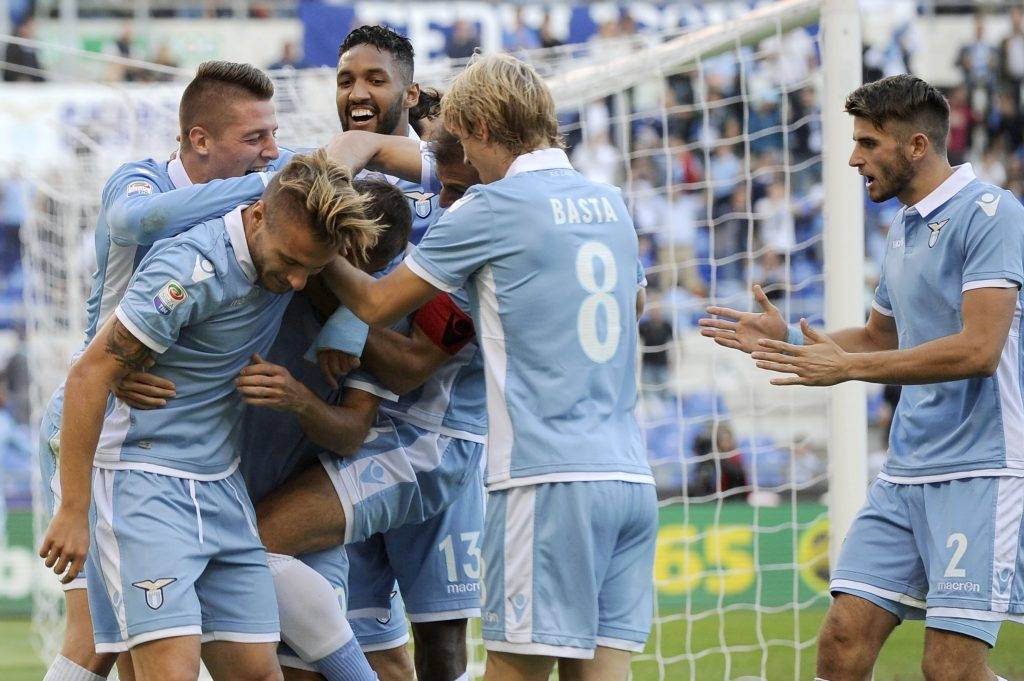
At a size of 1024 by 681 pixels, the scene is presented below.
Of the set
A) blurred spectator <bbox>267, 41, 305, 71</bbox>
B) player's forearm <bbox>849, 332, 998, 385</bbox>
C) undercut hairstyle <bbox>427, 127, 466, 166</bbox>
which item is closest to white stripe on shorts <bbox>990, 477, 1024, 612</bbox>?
player's forearm <bbox>849, 332, 998, 385</bbox>

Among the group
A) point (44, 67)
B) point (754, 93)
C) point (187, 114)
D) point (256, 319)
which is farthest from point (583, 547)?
point (44, 67)

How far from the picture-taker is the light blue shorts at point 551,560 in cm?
350

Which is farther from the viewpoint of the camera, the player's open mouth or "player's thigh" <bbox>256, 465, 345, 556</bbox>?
the player's open mouth

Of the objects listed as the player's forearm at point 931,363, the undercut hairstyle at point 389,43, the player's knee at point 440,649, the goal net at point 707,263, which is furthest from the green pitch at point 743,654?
the undercut hairstyle at point 389,43

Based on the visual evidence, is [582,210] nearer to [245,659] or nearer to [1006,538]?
[245,659]

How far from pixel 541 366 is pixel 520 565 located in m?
0.52

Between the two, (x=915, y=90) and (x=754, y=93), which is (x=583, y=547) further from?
(x=754, y=93)

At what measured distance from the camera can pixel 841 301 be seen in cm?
580

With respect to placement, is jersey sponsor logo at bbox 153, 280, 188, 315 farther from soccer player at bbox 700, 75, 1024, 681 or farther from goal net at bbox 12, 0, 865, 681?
goal net at bbox 12, 0, 865, 681

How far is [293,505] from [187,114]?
3.93 ft

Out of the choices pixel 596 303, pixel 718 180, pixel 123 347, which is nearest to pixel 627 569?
pixel 596 303

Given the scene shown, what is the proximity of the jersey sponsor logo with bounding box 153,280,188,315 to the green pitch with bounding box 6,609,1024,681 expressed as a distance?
422 cm

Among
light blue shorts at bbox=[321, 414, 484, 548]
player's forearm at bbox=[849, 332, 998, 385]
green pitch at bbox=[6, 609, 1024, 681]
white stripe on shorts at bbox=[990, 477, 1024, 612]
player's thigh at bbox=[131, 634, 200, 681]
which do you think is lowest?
green pitch at bbox=[6, 609, 1024, 681]

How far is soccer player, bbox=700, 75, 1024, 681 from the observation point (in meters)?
4.11
